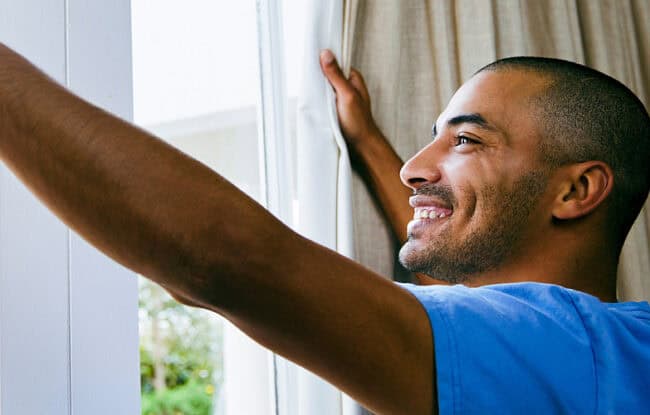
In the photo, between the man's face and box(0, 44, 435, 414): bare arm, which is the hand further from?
box(0, 44, 435, 414): bare arm

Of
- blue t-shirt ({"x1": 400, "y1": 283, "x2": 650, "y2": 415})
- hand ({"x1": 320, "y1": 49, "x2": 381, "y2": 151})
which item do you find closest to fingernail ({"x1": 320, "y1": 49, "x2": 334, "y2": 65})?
hand ({"x1": 320, "y1": 49, "x2": 381, "y2": 151})

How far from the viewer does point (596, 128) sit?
4.45 feet

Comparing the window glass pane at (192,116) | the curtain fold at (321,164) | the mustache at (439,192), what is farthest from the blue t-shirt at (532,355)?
the window glass pane at (192,116)

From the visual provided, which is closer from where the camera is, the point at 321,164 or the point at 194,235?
the point at 194,235

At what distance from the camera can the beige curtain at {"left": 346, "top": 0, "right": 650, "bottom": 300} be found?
5.23 feet

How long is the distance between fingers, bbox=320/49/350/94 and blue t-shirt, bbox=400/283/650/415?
558 millimetres

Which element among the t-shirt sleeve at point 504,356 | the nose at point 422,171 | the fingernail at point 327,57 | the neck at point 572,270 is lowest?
the t-shirt sleeve at point 504,356

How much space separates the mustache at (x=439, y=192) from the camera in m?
1.37

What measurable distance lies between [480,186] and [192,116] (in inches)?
20.0

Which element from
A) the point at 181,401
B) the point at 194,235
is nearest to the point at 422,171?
the point at 181,401

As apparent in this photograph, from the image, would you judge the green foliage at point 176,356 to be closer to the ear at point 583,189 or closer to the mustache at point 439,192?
the mustache at point 439,192

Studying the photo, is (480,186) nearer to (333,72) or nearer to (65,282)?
(333,72)

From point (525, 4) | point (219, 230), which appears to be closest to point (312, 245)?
point (219, 230)

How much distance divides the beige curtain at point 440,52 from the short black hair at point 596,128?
246 millimetres
